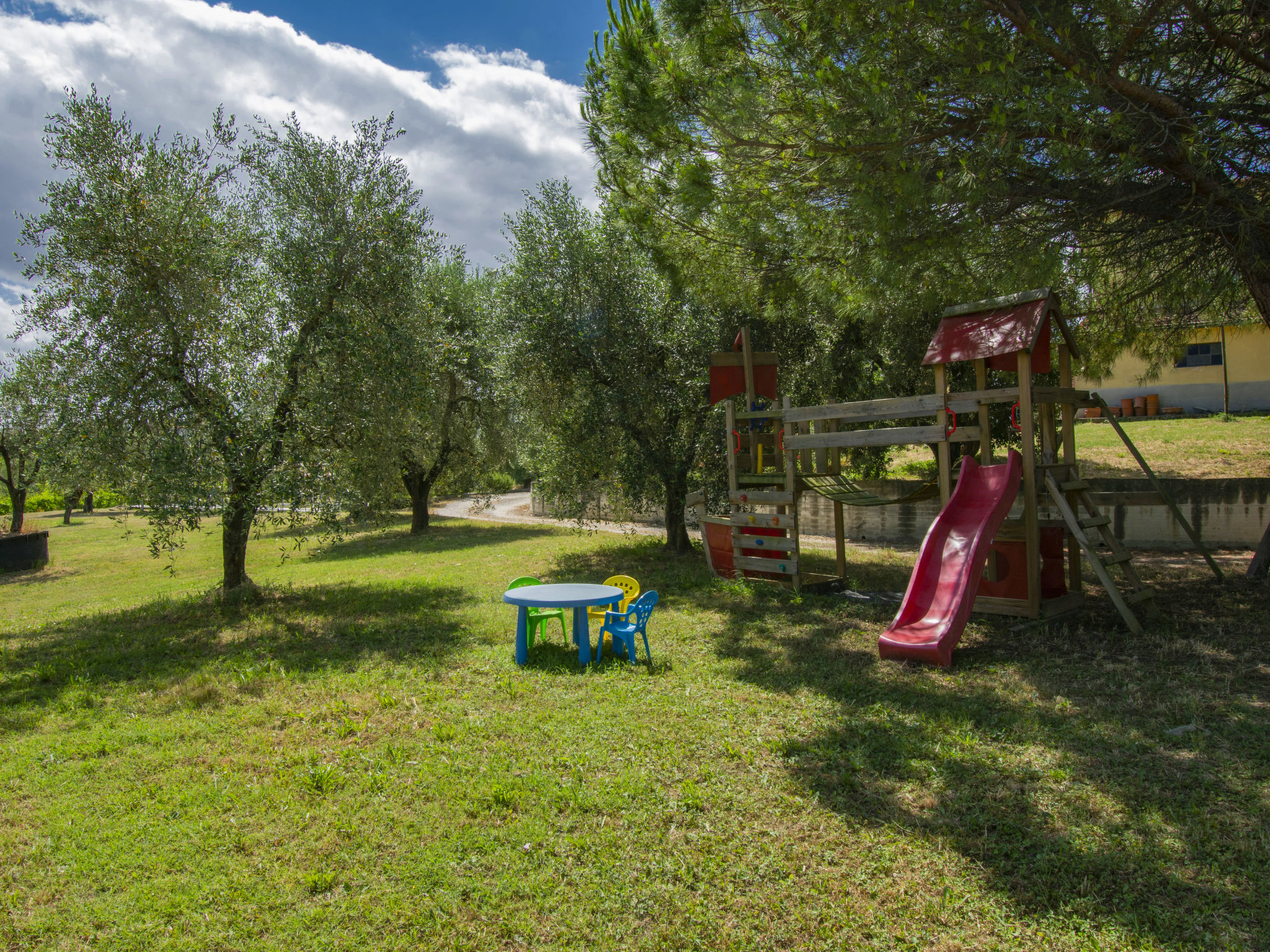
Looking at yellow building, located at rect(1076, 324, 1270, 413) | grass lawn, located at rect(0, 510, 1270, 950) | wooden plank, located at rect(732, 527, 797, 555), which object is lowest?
grass lawn, located at rect(0, 510, 1270, 950)

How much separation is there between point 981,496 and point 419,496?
59.4 feet

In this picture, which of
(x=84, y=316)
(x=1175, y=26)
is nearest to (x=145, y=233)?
(x=84, y=316)

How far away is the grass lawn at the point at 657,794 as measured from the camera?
3191 millimetres

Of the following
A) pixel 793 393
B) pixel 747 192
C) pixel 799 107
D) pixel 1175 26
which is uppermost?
pixel 1175 26

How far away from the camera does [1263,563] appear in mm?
9453

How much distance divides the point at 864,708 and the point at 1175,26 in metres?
7.19

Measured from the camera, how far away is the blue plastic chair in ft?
23.1

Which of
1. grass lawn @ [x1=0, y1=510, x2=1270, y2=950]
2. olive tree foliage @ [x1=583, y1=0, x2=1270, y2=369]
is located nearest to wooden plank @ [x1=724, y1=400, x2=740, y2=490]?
olive tree foliage @ [x1=583, y1=0, x2=1270, y2=369]

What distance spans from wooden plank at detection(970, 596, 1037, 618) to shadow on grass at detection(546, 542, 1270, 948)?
0.87 ft

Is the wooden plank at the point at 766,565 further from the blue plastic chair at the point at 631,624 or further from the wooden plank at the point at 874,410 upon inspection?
the blue plastic chair at the point at 631,624

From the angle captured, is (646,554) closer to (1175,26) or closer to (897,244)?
(897,244)

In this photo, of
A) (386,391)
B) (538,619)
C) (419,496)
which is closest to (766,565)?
(538,619)

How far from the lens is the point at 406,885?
136 inches

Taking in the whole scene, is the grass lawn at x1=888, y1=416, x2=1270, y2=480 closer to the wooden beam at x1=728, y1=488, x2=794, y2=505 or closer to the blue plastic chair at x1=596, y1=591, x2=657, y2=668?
the wooden beam at x1=728, y1=488, x2=794, y2=505
